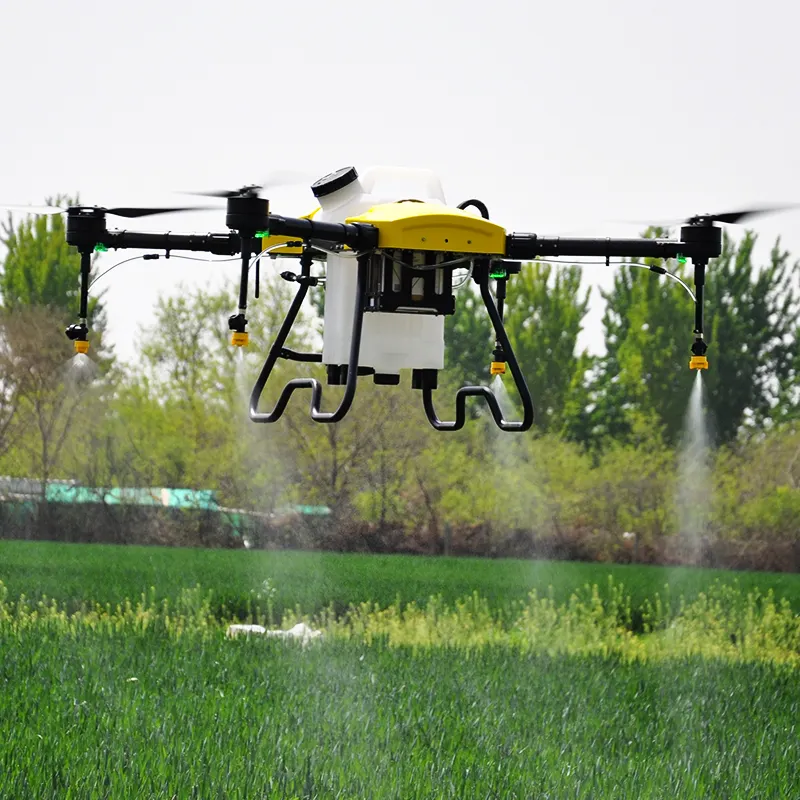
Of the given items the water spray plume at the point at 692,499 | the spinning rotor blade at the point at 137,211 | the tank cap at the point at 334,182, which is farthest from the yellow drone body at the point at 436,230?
the water spray plume at the point at 692,499

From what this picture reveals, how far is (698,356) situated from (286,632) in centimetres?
811

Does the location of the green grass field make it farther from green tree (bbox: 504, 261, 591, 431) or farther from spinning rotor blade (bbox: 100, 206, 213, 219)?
spinning rotor blade (bbox: 100, 206, 213, 219)

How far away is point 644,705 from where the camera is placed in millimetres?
8727

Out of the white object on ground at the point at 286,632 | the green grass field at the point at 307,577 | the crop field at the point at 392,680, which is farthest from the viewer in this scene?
the green grass field at the point at 307,577

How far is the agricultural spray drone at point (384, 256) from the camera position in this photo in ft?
12.3

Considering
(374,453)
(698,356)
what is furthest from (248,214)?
(374,453)

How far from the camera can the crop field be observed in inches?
245

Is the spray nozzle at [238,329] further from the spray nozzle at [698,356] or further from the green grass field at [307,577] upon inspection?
the green grass field at [307,577]

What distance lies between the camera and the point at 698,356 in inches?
166

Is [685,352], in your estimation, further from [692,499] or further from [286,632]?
[286,632]

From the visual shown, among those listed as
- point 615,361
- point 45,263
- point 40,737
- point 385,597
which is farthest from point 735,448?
point 40,737

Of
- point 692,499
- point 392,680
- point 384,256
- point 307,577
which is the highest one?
point 384,256

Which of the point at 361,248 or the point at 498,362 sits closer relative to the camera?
the point at 361,248

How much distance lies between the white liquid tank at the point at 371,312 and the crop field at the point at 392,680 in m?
2.59
